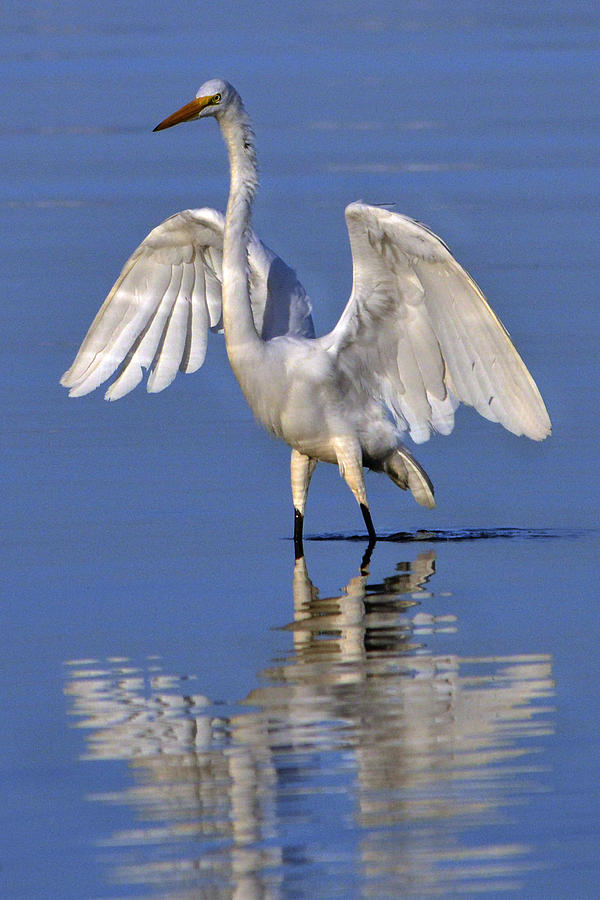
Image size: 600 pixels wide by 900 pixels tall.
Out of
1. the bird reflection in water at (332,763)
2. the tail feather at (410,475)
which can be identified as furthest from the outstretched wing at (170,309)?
the bird reflection in water at (332,763)

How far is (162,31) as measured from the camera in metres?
34.2

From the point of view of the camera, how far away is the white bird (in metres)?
11.8

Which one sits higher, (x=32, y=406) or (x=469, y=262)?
(x=469, y=262)

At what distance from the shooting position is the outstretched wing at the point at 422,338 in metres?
11.6

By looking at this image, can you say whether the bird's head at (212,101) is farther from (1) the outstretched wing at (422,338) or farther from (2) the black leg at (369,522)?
(2) the black leg at (369,522)

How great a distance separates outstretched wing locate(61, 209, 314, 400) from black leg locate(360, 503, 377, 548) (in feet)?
4.89

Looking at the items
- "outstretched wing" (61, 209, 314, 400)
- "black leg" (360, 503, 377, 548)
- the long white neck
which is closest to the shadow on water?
"black leg" (360, 503, 377, 548)

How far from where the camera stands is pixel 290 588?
1114cm

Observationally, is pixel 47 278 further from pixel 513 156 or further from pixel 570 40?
pixel 570 40

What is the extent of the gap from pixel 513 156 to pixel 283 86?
202 inches

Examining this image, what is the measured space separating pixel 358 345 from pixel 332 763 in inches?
191

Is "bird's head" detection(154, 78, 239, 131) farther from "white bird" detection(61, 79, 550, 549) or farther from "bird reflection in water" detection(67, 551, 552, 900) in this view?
"bird reflection in water" detection(67, 551, 552, 900)

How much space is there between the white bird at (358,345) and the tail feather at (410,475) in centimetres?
1

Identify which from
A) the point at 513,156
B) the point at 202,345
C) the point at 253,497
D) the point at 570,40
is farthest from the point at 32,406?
the point at 570,40
